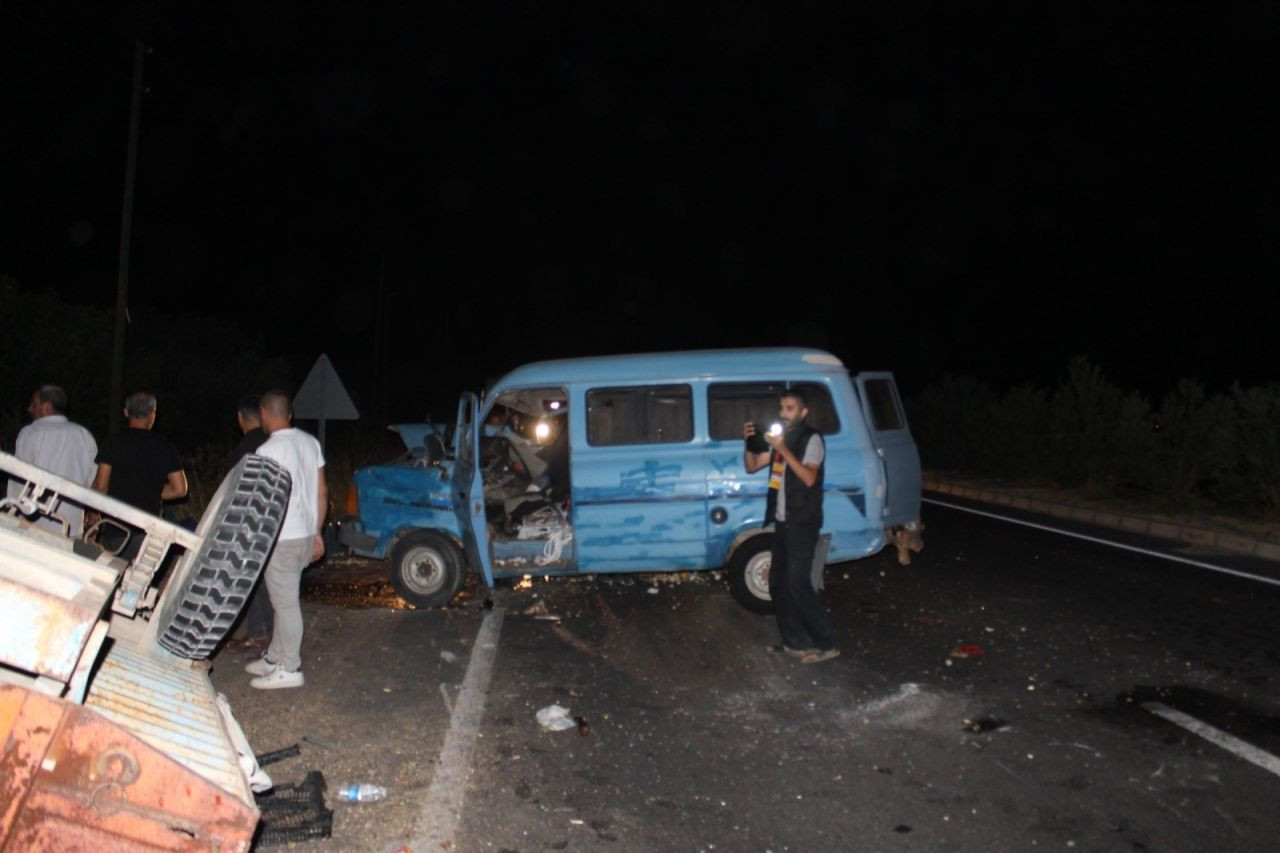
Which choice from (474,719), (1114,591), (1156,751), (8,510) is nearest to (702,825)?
(474,719)

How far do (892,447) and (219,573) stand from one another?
683 cm

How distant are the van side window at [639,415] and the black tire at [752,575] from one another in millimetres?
1127

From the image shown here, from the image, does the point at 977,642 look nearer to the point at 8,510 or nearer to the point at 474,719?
the point at 474,719

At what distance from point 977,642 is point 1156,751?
222 centimetres

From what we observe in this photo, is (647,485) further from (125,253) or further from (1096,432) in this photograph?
(1096,432)

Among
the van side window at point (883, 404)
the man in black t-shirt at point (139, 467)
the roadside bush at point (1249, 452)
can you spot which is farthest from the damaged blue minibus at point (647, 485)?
the roadside bush at point (1249, 452)

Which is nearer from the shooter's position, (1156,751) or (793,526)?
(1156,751)

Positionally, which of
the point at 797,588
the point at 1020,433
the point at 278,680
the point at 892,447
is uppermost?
the point at 892,447

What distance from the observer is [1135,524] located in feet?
49.4

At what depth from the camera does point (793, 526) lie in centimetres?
693

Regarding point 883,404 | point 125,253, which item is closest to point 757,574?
point 883,404

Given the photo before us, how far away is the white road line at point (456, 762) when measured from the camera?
4.28 m

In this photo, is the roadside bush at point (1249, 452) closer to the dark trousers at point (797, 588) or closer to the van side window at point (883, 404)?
the van side window at point (883, 404)

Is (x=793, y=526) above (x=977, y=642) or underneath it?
above
